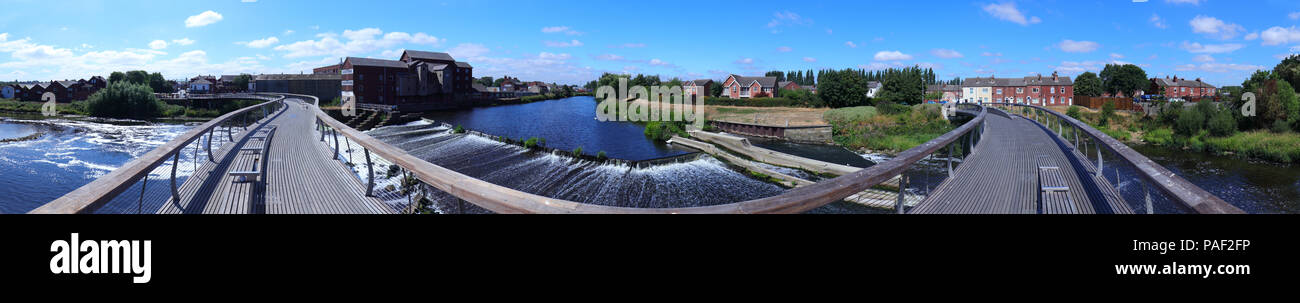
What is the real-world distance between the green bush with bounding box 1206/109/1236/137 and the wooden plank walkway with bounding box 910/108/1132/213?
56.9 ft

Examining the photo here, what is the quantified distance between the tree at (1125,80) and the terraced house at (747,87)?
3013cm

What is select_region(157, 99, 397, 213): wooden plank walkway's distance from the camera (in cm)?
495

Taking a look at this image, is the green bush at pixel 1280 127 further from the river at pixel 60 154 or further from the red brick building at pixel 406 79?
the red brick building at pixel 406 79

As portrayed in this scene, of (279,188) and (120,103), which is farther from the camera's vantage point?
(120,103)

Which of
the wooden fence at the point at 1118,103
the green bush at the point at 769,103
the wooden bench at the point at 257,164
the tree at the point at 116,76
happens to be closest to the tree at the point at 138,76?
the tree at the point at 116,76

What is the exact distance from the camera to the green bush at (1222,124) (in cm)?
1912

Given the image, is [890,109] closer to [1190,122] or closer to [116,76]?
[1190,122]

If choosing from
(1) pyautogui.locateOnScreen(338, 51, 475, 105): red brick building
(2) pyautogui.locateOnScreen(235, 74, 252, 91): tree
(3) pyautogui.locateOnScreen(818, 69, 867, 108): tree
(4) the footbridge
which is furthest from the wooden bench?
(2) pyautogui.locateOnScreen(235, 74, 252, 91): tree

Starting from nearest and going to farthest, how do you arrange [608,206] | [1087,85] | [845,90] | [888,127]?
[608,206] < [888,127] < [845,90] < [1087,85]

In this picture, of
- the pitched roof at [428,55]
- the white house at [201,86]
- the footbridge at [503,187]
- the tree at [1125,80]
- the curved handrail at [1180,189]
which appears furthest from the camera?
the white house at [201,86]

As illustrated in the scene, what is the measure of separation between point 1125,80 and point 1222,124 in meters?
32.7

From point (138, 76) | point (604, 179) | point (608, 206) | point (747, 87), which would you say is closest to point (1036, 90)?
point (747, 87)

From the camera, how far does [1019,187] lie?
559 cm
